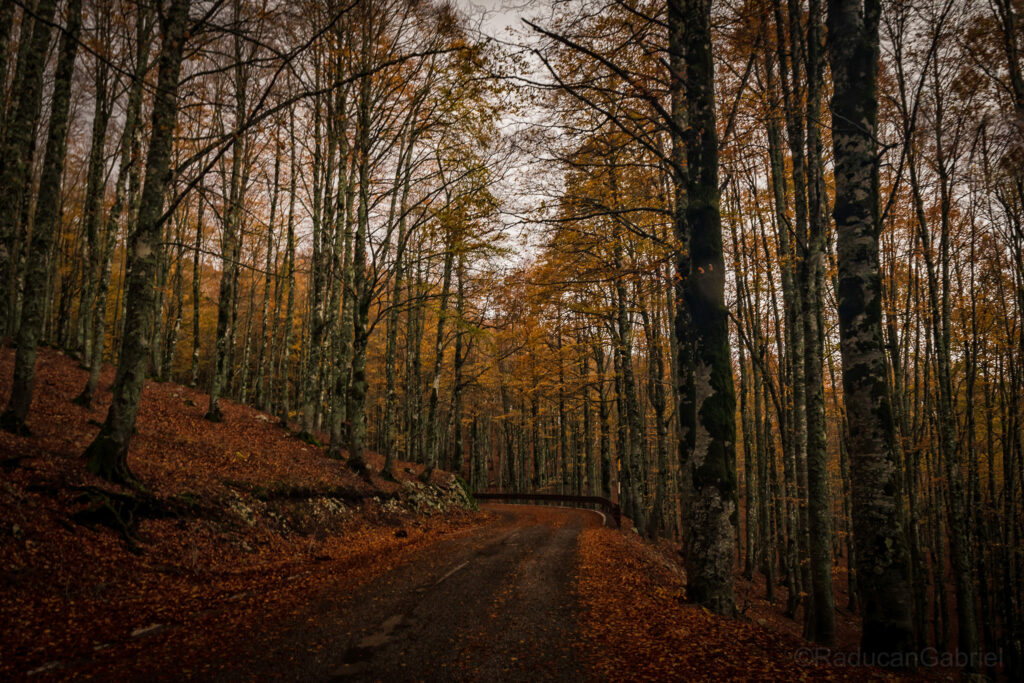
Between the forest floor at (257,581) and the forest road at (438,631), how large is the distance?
0.13 feet


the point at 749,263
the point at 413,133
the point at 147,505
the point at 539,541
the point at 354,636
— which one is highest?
the point at 413,133

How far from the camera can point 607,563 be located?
33.2 feet

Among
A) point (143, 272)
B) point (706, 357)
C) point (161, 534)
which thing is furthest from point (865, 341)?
point (143, 272)

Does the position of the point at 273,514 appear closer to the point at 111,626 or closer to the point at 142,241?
the point at 111,626

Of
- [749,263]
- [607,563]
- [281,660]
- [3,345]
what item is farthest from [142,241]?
[749,263]

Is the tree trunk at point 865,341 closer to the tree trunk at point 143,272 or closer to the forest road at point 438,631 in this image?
the forest road at point 438,631

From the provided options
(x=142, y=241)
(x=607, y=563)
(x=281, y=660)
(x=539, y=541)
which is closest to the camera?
(x=281, y=660)

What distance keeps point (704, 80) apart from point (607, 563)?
30.4ft

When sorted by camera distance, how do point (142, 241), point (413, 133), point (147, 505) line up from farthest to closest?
point (413, 133), point (142, 241), point (147, 505)

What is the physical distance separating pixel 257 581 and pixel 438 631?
12.1ft

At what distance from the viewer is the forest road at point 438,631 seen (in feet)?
14.6

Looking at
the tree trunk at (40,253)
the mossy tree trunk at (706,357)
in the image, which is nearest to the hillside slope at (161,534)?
the tree trunk at (40,253)

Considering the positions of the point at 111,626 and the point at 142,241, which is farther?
the point at 142,241

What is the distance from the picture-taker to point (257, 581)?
7.49m
